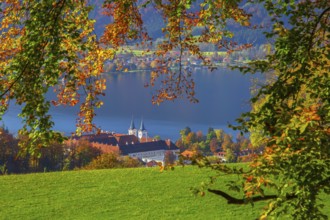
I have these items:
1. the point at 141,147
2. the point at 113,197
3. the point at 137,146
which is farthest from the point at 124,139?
the point at 113,197

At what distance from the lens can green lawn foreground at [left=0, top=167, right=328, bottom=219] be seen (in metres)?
8.35

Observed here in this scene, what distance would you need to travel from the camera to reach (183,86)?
19.9 feet

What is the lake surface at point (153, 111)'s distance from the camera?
2197 inches

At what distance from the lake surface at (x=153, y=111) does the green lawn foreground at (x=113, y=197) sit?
3974 centimetres

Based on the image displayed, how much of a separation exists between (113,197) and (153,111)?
55.2 meters

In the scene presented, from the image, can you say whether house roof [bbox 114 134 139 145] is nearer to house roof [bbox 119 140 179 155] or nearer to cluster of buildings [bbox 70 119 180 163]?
cluster of buildings [bbox 70 119 180 163]

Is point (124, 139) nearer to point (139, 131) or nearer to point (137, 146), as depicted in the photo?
point (137, 146)

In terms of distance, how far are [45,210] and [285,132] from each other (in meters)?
6.45

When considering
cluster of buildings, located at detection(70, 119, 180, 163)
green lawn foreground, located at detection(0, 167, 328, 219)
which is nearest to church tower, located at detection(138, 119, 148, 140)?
cluster of buildings, located at detection(70, 119, 180, 163)

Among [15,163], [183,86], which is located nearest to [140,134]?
[15,163]

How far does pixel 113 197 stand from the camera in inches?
359

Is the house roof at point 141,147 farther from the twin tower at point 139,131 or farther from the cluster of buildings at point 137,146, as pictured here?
the twin tower at point 139,131

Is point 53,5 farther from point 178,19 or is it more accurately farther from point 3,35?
point 178,19

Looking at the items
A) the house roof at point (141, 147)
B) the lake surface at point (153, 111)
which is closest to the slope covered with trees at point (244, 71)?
the house roof at point (141, 147)
